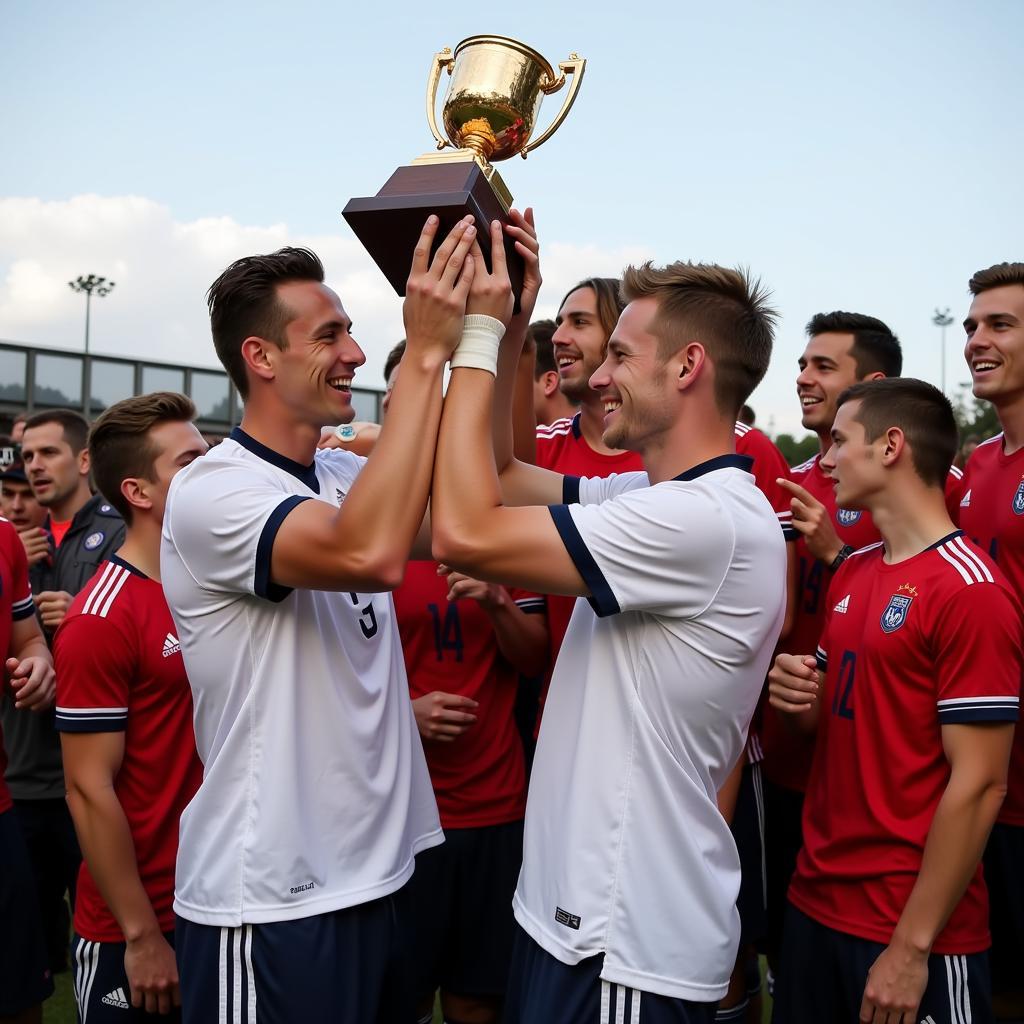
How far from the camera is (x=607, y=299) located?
470 cm

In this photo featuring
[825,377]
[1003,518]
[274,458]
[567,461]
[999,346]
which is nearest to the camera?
[274,458]

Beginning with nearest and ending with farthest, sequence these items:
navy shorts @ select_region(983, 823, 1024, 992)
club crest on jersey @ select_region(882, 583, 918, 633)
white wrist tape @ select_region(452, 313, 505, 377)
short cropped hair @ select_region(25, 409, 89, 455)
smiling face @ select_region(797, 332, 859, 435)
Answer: white wrist tape @ select_region(452, 313, 505, 377) < club crest on jersey @ select_region(882, 583, 918, 633) < navy shorts @ select_region(983, 823, 1024, 992) < smiling face @ select_region(797, 332, 859, 435) < short cropped hair @ select_region(25, 409, 89, 455)

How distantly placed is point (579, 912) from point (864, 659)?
1307mm

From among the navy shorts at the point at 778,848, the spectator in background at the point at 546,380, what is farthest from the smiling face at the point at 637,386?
the spectator in background at the point at 546,380

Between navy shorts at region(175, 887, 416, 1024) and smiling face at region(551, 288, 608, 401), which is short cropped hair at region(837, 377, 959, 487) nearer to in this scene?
smiling face at region(551, 288, 608, 401)

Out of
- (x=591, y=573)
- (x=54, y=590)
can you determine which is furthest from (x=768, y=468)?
(x=54, y=590)

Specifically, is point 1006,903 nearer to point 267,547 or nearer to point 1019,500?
point 1019,500

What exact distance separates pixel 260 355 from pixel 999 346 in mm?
2782

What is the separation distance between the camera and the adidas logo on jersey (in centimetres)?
311

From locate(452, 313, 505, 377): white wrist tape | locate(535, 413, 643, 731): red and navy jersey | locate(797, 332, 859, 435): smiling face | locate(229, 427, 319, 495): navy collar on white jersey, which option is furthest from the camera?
locate(797, 332, 859, 435): smiling face

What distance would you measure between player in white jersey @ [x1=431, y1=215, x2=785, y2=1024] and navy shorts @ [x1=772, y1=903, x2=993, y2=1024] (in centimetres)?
75

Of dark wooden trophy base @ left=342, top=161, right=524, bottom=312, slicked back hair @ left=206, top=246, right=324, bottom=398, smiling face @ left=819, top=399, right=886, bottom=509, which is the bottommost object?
smiling face @ left=819, top=399, right=886, bottom=509

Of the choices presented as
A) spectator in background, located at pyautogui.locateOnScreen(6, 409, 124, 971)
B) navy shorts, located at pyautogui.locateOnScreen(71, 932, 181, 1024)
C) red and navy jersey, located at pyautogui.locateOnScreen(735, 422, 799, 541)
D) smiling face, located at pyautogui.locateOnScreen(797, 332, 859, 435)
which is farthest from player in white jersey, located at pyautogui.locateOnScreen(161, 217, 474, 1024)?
smiling face, located at pyautogui.locateOnScreen(797, 332, 859, 435)

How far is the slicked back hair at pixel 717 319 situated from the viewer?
253cm
